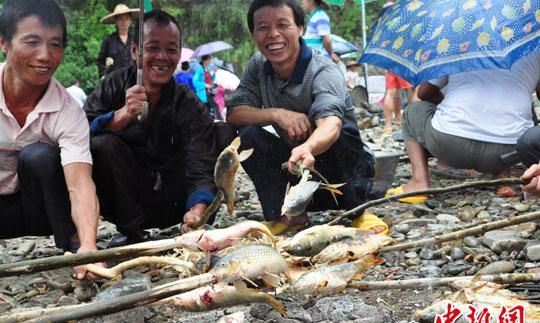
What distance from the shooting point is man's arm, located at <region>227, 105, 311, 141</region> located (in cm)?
395

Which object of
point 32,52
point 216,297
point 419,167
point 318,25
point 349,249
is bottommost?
point 419,167

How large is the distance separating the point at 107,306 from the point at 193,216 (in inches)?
70.8

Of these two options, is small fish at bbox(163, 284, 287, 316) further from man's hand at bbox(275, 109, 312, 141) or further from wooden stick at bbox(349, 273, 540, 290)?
man's hand at bbox(275, 109, 312, 141)

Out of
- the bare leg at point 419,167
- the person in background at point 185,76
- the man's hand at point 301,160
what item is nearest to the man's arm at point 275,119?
the man's hand at point 301,160

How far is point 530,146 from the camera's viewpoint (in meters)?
4.30

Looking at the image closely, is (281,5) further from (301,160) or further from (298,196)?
(298,196)

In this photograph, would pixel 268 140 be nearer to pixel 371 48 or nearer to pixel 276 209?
pixel 276 209

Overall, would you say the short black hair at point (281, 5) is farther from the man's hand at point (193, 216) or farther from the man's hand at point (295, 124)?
the man's hand at point (193, 216)

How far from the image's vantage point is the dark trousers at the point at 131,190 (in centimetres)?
377

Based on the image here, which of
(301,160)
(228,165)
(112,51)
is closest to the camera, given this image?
(228,165)

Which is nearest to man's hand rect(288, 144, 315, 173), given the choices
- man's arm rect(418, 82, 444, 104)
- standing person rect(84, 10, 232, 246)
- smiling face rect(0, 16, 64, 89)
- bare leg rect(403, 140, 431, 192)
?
standing person rect(84, 10, 232, 246)

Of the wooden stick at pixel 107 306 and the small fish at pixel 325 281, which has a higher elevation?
the wooden stick at pixel 107 306

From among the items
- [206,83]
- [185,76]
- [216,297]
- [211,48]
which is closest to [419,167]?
[216,297]

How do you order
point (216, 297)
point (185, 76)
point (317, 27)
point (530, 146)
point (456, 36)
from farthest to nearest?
point (185, 76), point (317, 27), point (456, 36), point (530, 146), point (216, 297)
